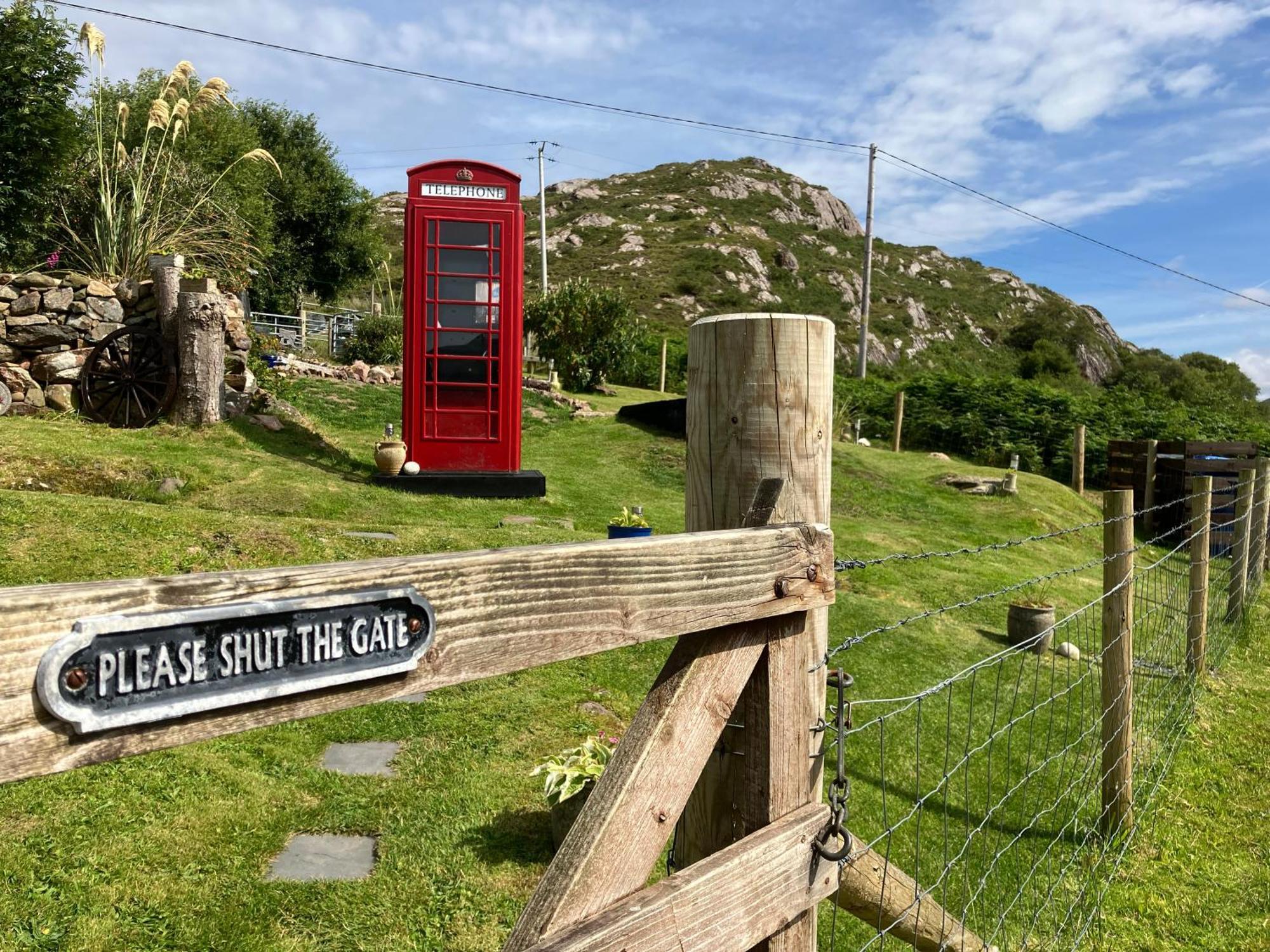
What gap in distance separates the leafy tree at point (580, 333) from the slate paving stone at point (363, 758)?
17.6 meters

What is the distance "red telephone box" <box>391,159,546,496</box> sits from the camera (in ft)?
32.6

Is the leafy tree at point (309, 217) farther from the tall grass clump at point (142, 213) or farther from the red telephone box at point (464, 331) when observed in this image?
the red telephone box at point (464, 331)

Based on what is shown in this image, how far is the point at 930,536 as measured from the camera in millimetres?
11742

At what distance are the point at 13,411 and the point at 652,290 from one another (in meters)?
46.9

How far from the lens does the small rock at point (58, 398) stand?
392 inches

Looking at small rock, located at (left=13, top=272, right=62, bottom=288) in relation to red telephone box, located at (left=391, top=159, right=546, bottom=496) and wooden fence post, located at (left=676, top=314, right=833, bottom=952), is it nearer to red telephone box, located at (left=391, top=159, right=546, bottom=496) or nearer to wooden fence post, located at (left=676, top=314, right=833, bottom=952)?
red telephone box, located at (left=391, top=159, right=546, bottom=496)

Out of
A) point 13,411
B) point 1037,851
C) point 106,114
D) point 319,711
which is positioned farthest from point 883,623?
point 106,114

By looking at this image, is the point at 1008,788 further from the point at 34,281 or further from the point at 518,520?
the point at 34,281

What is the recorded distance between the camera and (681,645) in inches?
58.5

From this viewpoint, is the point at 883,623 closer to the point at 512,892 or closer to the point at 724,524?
the point at 512,892

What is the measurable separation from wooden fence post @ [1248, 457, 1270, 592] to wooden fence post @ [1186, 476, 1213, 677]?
1.81m

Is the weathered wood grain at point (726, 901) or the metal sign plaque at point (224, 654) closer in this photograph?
the metal sign plaque at point (224, 654)

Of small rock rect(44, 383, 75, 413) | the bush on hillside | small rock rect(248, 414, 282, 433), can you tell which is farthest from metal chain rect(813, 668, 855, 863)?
the bush on hillside

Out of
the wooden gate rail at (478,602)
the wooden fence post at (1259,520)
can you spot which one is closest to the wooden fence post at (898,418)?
the wooden fence post at (1259,520)
